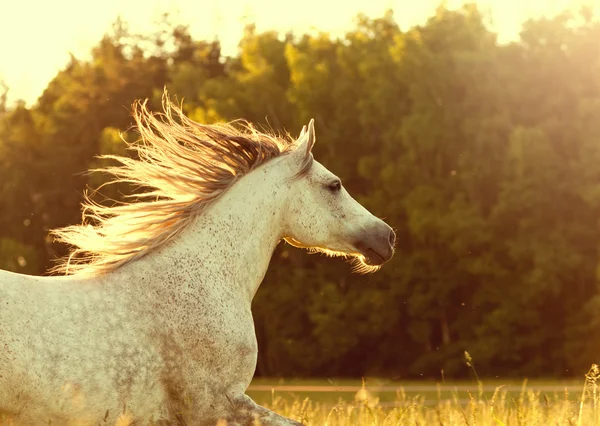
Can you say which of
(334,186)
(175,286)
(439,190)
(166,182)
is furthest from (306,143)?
(439,190)

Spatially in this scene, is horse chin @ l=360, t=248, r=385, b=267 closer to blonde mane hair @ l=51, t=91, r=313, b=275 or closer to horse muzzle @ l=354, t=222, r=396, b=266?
horse muzzle @ l=354, t=222, r=396, b=266

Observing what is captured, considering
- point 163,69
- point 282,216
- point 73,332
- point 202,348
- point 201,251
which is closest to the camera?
point 73,332

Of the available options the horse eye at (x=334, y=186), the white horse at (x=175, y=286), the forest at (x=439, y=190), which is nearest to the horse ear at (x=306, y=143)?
the white horse at (x=175, y=286)

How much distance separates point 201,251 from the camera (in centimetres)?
740

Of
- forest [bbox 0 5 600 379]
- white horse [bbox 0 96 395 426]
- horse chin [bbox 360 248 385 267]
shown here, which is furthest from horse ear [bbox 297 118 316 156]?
forest [bbox 0 5 600 379]

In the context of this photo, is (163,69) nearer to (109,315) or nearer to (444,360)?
(444,360)

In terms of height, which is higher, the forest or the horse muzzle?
the forest

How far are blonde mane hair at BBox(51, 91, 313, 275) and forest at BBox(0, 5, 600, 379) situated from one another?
29464 mm

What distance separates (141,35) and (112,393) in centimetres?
4692

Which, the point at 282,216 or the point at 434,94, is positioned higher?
the point at 434,94

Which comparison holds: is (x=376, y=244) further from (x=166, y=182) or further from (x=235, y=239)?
(x=166, y=182)

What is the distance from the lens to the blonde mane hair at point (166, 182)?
289 inches

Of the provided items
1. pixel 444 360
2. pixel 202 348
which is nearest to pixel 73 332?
pixel 202 348

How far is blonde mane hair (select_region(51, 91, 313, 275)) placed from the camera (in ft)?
24.1
